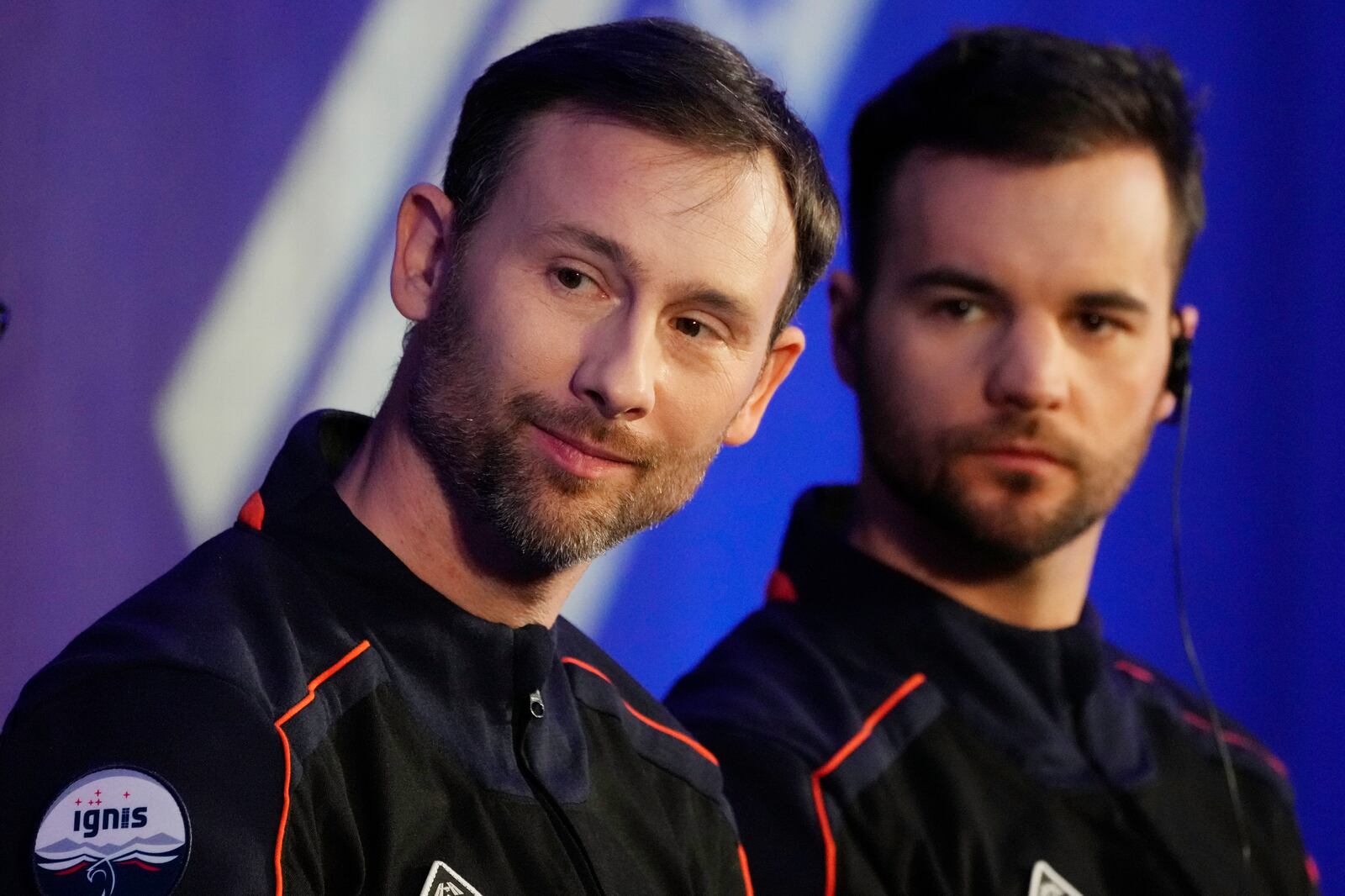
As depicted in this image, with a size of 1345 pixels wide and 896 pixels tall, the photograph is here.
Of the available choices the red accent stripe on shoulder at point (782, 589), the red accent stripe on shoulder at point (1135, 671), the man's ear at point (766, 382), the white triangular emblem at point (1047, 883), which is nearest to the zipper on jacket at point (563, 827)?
the man's ear at point (766, 382)

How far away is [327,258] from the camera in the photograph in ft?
6.39

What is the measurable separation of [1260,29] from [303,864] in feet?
7.46

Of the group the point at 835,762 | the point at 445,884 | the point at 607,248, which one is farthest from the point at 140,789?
the point at 835,762

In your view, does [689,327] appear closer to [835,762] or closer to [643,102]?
[643,102]

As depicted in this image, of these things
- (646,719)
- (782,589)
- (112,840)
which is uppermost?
(782,589)

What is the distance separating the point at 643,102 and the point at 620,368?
0.23 meters

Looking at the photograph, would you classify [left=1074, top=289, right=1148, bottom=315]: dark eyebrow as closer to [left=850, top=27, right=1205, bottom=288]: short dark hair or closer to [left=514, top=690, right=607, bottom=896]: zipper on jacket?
[left=850, top=27, right=1205, bottom=288]: short dark hair

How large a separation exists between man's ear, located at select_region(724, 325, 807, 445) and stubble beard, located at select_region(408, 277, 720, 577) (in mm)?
138

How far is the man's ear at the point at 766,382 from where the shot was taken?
5.06ft

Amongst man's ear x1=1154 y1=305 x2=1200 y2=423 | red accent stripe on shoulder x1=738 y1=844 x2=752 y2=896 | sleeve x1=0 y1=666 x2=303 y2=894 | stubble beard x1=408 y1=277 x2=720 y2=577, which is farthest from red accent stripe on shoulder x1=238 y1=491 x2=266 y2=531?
man's ear x1=1154 y1=305 x2=1200 y2=423

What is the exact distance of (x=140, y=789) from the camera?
109 cm

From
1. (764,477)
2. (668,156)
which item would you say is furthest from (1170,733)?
(668,156)

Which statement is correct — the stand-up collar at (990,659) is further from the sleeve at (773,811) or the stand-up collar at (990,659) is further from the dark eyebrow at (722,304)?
the dark eyebrow at (722,304)

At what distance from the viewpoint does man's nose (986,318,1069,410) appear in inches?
72.1
